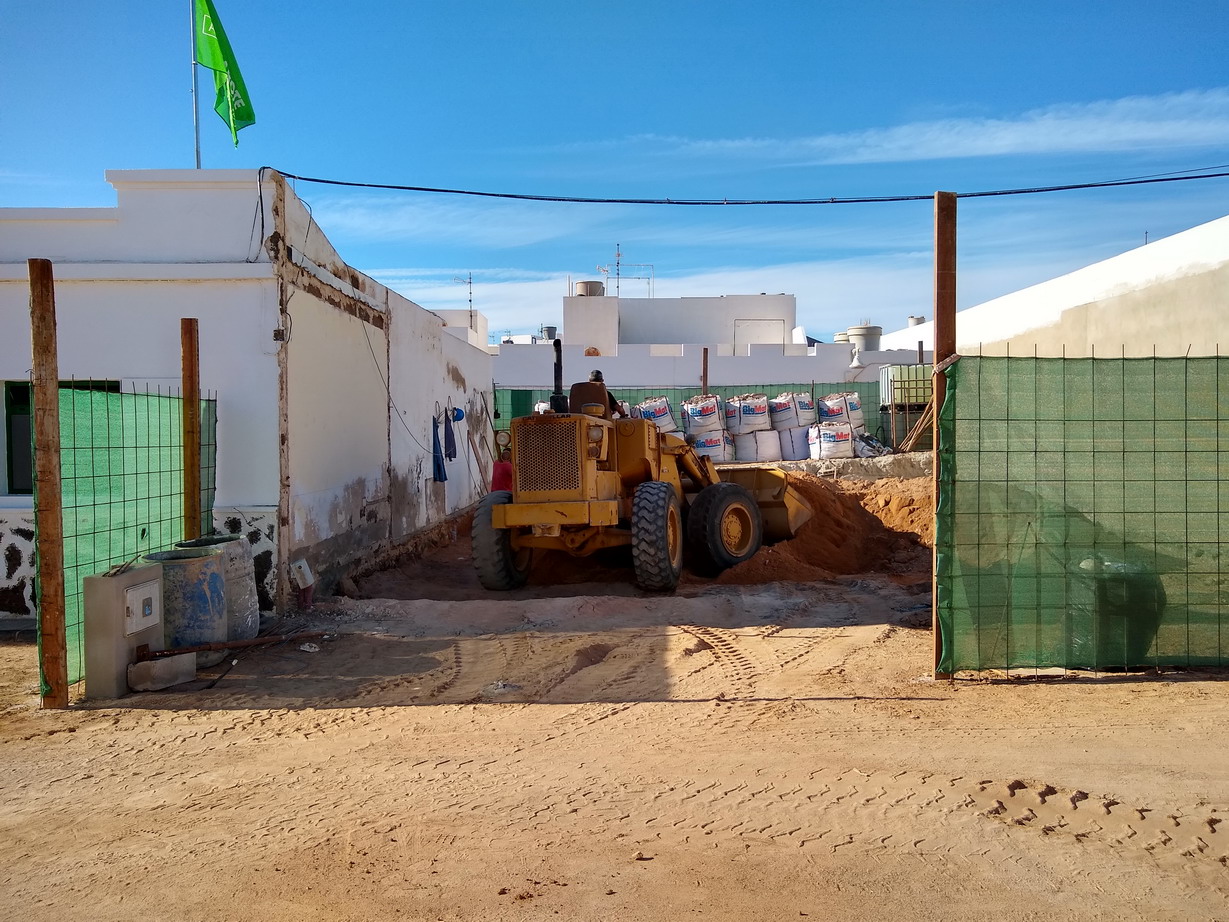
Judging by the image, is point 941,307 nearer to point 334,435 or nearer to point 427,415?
point 334,435

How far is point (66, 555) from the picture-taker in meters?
7.07

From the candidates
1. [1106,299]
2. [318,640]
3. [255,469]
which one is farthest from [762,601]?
[1106,299]

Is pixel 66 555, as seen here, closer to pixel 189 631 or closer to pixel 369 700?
pixel 189 631

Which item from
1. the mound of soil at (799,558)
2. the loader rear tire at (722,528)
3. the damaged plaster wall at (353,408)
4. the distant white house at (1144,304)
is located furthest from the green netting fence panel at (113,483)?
the distant white house at (1144,304)

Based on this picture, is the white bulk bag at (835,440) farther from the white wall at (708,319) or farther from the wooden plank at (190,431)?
the white wall at (708,319)

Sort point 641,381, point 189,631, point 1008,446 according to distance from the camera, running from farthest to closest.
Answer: point 641,381 → point 189,631 → point 1008,446

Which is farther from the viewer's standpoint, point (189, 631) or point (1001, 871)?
point (189, 631)

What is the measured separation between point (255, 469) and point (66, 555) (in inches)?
70.6

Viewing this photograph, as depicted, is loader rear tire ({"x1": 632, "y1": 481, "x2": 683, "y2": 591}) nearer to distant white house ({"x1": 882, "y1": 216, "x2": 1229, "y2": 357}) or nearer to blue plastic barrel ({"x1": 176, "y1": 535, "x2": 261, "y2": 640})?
blue plastic barrel ({"x1": 176, "y1": 535, "x2": 261, "y2": 640})

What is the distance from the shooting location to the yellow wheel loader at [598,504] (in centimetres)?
944

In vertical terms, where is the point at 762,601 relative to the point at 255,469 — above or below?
below

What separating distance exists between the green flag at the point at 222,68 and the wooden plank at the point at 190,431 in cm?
349

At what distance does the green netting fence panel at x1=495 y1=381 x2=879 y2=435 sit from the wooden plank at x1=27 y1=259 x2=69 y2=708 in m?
18.3

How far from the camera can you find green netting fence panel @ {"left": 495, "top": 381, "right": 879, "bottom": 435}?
25.0 meters
